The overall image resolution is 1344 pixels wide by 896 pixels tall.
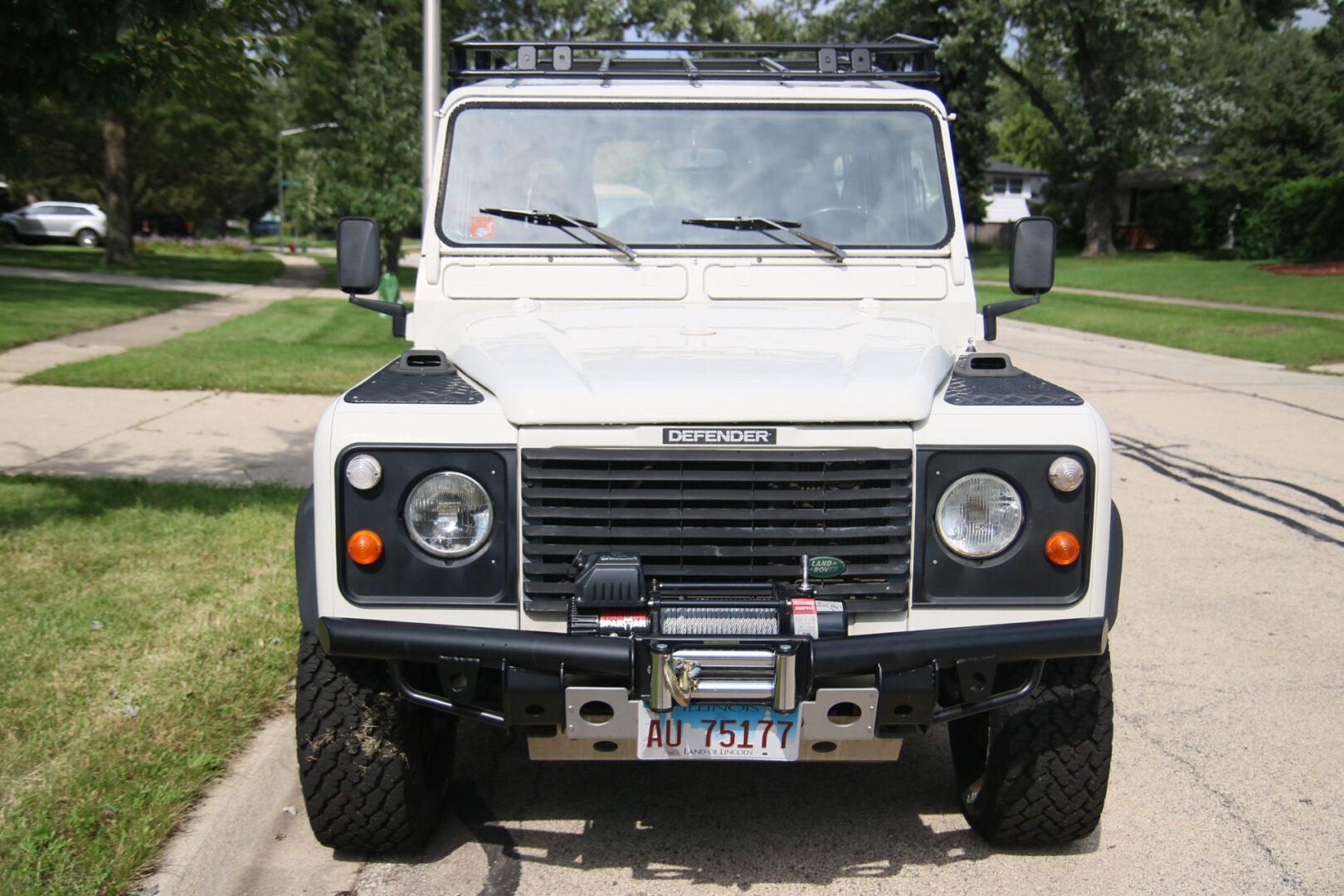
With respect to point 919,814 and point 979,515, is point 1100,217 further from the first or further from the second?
point 979,515

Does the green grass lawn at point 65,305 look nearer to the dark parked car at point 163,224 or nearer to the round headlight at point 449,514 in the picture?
the round headlight at point 449,514

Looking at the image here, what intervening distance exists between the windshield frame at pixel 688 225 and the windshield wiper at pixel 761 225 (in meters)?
0.04

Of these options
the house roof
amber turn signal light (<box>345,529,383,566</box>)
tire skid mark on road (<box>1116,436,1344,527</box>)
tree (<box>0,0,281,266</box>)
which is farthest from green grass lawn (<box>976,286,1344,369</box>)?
the house roof

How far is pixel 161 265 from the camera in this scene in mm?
32406

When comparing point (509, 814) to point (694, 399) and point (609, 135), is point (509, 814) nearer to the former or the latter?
point (694, 399)

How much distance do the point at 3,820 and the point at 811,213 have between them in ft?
10.4

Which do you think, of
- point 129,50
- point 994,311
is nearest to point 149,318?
point 129,50

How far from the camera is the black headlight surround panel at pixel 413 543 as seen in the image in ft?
10.1

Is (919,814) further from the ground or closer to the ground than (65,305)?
closer to the ground

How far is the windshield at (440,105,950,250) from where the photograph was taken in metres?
4.39

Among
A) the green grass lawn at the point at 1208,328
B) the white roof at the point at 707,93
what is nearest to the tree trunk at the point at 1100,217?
the green grass lawn at the point at 1208,328

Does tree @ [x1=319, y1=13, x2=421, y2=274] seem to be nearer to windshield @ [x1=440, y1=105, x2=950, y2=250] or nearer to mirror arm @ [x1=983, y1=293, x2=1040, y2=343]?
windshield @ [x1=440, y1=105, x2=950, y2=250]

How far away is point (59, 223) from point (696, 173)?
42306mm

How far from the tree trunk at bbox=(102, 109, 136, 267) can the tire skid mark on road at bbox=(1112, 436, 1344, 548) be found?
2612 cm
